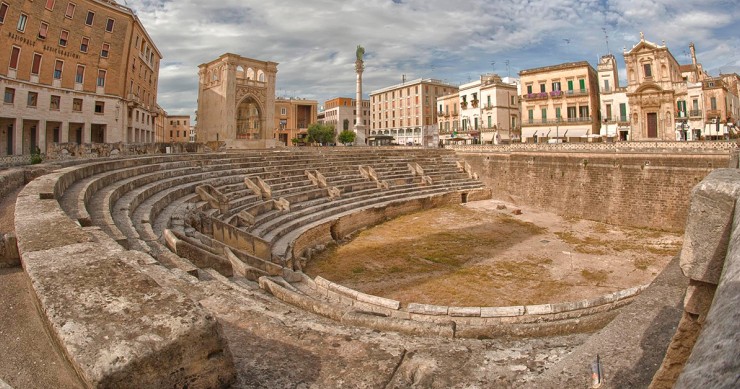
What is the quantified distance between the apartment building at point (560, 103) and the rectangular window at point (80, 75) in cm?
3608

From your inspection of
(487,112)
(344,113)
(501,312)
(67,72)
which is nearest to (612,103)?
(487,112)

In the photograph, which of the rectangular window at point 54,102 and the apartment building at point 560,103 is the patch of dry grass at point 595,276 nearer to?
the apartment building at point 560,103

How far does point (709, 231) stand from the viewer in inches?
89.7

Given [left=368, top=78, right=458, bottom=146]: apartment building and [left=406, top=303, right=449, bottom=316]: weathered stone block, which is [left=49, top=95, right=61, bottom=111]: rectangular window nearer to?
[left=406, top=303, right=449, bottom=316]: weathered stone block

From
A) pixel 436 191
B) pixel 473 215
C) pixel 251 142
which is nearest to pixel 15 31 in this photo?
pixel 251 142

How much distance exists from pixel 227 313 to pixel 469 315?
12.2 ft

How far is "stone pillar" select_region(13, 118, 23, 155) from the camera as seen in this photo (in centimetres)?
2342

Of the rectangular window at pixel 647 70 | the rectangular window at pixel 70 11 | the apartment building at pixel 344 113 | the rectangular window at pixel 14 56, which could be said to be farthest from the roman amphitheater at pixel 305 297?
the apartment building at pixel 344 113

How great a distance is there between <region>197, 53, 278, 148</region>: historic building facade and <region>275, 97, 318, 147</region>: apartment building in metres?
26.3

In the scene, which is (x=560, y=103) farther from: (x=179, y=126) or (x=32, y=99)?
(x=179, y=126)

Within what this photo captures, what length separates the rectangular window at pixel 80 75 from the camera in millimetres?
27109

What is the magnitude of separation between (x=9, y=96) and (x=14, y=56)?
2.27 metres

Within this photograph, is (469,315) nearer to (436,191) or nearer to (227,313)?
(227,313)

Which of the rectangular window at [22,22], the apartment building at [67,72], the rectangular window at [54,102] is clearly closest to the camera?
the rectangular window at [22,22]
